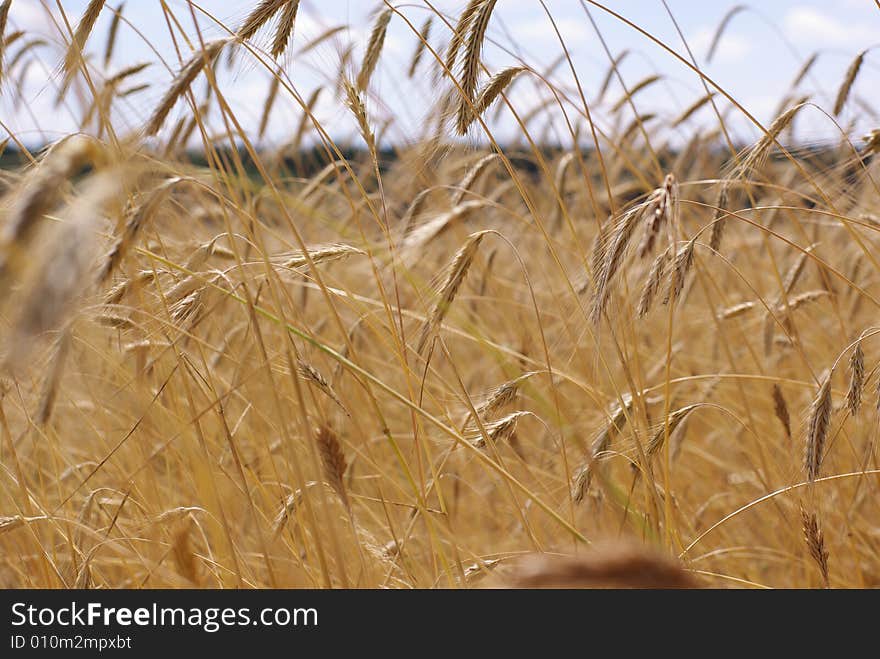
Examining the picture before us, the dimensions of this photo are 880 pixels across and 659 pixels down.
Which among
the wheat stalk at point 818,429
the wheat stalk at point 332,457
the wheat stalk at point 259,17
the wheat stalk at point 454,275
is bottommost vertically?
the wheat stalk at point 818,429

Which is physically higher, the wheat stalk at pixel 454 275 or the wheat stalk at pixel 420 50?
the wheat stalk at pixel 420 50

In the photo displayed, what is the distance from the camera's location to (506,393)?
152 cm

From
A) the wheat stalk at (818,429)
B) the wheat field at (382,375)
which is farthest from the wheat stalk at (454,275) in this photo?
the wheat stalk at (818,429)

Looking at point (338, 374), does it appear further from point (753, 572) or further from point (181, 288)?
point (753, 572)
